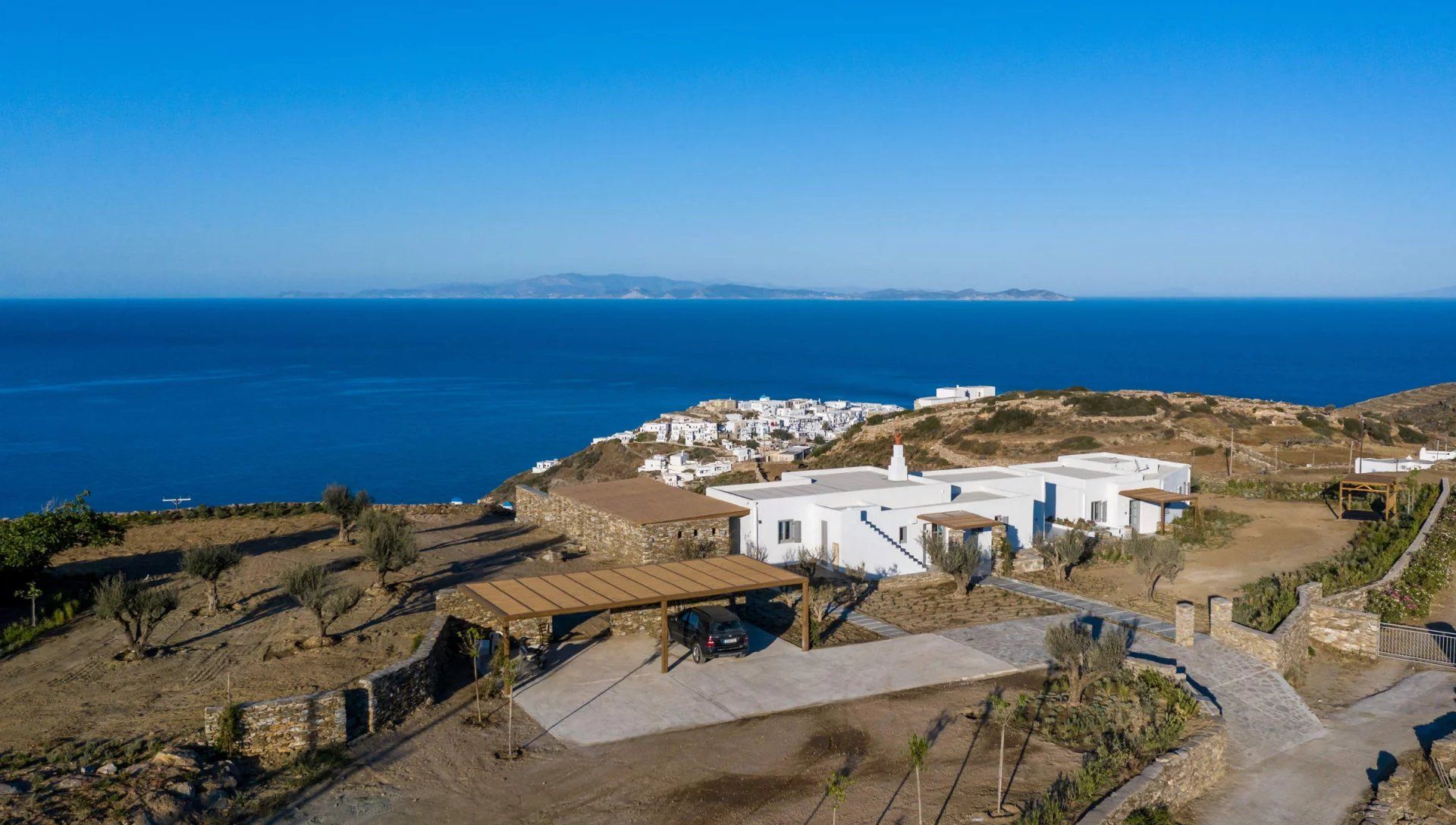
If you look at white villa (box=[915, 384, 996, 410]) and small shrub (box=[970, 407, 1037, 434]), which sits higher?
small shrub (box=[970, 407, 1037, 434])

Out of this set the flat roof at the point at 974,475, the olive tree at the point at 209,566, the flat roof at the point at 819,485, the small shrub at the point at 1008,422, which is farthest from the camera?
the small shrub at the point at 1008,422

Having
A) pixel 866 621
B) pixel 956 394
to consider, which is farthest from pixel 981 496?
pixel 956 394

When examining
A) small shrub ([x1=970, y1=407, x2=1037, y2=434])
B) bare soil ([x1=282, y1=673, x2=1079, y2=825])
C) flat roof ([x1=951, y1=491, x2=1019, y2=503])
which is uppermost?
flat roof ([x1=951, y1=491, x2=1019, y2=503])

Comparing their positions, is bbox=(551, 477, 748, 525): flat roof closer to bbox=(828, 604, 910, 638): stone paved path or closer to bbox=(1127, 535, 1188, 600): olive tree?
bbox=(828, 604, 910, 638): stone paved path

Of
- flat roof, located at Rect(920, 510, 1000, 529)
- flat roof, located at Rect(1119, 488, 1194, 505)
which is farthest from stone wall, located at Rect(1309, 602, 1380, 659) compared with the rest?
flat roof, located at Rect(1119, 488, 1194, 505)

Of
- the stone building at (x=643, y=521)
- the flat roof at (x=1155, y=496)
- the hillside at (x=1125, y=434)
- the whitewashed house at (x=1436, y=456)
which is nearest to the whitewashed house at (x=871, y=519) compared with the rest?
the stone building at (x=643, y=521)

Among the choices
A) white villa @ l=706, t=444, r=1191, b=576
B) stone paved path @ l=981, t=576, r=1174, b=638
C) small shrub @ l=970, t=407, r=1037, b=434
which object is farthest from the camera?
small shrub @ l=970, t=407, r=1037, b=434

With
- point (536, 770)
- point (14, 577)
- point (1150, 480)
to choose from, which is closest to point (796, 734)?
point (536, 770)

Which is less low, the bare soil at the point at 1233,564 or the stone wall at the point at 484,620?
the stone wall at the point at 484,620

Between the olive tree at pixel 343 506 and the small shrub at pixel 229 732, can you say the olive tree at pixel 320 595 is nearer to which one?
the small shrub at pixel 229 732
